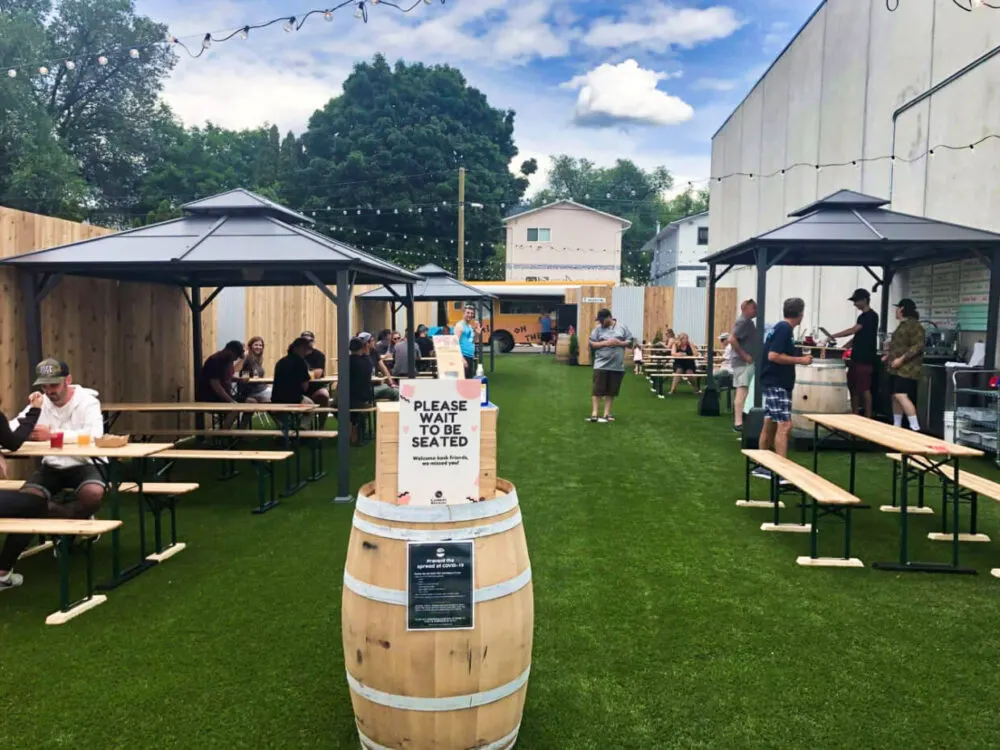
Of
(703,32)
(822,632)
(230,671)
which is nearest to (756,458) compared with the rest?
(822,632)

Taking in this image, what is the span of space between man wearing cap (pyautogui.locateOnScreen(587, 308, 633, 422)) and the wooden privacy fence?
5213 mm

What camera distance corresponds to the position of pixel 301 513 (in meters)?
5.96

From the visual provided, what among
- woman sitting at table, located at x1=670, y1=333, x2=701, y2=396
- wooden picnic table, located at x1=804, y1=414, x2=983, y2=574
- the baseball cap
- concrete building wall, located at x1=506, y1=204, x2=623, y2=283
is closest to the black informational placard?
wooden picnic table, located at x1=804, y1=414, x2=983, y2=574

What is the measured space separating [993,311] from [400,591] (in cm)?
789

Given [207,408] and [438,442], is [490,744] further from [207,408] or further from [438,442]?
[207,408]

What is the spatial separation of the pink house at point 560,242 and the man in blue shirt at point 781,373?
3167cm

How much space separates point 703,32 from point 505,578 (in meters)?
15.6

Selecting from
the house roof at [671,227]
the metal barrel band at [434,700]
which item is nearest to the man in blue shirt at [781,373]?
the metal barrel band at [434,700]

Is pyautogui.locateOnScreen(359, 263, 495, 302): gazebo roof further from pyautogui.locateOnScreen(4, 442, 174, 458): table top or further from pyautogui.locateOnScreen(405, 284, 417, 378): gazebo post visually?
pyautogui.locateOnScreen(4, 442, 174, 458): table top

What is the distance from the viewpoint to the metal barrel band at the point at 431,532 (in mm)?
2488

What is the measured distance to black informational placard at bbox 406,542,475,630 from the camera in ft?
8.05

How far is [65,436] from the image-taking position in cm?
464

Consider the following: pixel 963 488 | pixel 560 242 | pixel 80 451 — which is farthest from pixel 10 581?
pixel 560 242

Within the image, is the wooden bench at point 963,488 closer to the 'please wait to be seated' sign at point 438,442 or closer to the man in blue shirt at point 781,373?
the man in blue shirt at point 781,373
